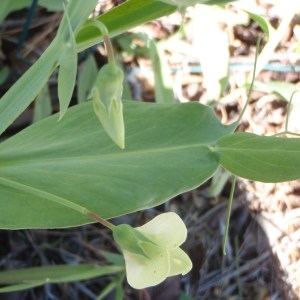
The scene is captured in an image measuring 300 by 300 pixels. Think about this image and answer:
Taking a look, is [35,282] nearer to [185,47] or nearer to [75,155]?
[75,155]

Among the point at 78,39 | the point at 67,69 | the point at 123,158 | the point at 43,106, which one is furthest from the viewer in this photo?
the point at 43,106

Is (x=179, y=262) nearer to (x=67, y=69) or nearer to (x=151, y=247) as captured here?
(x=151, y=247)

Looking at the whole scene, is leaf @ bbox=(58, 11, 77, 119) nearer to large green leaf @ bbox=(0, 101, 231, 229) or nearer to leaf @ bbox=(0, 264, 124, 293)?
large green leaf @ bbox=(0, 101, 231, 229)

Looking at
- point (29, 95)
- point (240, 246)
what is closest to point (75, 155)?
point (29, 95)

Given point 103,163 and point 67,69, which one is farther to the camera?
point 103,163

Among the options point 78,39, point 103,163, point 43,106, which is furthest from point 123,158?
point 43,106

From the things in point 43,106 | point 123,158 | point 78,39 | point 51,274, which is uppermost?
point 78,39

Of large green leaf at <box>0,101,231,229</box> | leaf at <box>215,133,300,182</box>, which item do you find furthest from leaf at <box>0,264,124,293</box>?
leaf at <box>215,133,300,182</box>

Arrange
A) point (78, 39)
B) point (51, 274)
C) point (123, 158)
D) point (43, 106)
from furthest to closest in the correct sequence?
1. point (43, 106)
2. point (51, 274)
3. point (123, 158)
4. point (78, 39)

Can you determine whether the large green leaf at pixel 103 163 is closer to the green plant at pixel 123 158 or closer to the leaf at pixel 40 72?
the green plant at pixel 123 158
